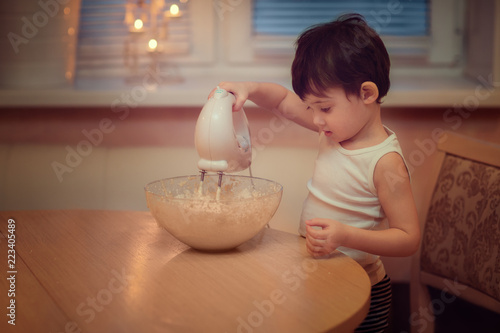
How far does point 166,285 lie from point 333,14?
1288 mm

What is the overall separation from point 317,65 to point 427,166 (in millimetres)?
747

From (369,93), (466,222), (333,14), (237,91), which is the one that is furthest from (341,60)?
(333,14)

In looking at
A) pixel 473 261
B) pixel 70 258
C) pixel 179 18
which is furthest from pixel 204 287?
pixel 179 18

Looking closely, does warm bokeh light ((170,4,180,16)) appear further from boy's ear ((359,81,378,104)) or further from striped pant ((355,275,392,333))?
striped pant ((355,275,392,333))

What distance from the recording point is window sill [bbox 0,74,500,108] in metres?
1.57

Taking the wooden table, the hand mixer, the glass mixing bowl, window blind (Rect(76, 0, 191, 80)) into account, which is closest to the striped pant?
the wooden table

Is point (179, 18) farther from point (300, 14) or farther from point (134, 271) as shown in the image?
point (134, 271)

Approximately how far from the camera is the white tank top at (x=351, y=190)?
1136mm

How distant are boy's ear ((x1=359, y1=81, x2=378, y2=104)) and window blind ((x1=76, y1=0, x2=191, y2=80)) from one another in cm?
92

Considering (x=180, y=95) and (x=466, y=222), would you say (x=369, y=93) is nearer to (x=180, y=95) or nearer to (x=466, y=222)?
(x=466, y=222)

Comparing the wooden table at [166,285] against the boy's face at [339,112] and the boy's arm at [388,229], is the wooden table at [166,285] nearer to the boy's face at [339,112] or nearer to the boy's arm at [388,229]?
the boy's arm at [388,229]

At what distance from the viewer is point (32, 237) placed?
1.10m

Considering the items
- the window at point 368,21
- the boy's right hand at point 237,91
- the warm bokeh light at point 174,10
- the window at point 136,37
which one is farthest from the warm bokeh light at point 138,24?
the boy's right hand at point 237,91

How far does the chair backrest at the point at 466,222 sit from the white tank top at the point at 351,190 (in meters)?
0.22
